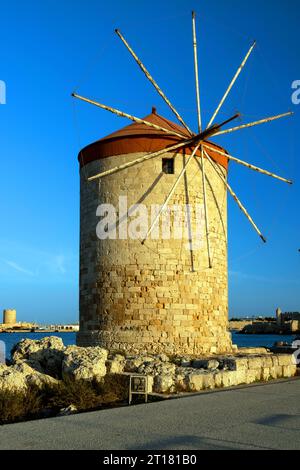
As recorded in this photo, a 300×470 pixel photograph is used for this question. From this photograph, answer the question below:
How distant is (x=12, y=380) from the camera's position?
7.83 m

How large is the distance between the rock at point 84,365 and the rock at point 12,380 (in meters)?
0.85

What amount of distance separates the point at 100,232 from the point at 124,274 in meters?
1.34

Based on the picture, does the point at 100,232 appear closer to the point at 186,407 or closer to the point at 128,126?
the point at 128,126

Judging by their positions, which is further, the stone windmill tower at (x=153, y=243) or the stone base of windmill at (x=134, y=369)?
the stone windmill tower at (x=153, y=243)

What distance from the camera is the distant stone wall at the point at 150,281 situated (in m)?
12.7

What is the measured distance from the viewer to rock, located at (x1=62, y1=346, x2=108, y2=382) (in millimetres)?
8586

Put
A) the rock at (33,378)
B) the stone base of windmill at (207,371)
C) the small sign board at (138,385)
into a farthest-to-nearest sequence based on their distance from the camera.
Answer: the stone base of windmill at (207,371), the rock at (33,378), the small sign board at (138,385)

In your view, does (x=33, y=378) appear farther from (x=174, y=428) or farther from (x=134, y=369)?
(x=174, y=428)

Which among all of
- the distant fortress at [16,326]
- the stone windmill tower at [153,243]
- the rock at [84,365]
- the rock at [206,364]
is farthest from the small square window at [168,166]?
the distant fortress at [16,326]

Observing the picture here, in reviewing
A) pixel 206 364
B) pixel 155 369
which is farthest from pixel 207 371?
pixel 206 364

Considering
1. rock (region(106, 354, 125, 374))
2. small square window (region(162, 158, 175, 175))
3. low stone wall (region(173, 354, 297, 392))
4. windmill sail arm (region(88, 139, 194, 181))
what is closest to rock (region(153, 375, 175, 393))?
low stone wall (region(173, 354, 297, 392))

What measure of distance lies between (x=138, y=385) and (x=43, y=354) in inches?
139

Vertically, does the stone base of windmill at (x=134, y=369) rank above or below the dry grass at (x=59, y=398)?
above

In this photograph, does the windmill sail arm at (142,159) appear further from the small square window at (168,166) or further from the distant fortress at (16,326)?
the distant fortress at (16,326)
